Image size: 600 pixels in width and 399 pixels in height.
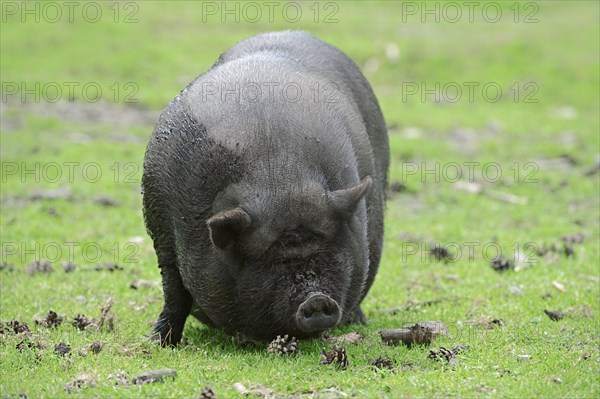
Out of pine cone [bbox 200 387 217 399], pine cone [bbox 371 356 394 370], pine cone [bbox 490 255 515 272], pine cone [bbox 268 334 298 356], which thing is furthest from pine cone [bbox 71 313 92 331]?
pine cone [bbox 490 255 515 272]

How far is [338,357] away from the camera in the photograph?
22.1ft

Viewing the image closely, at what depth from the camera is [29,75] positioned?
2255 cm

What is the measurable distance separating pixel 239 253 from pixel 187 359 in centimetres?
94

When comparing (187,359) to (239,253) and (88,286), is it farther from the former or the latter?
(88,286)

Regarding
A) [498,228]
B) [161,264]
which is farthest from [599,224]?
[161,264]

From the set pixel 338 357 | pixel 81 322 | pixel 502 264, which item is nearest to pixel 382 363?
pixel 338 357

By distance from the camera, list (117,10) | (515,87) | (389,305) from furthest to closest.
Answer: (117,10) → (515,87) → (389,305)

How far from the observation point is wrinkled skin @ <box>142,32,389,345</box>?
646cm

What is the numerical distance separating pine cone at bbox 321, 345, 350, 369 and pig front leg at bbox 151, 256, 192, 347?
58.2 inches

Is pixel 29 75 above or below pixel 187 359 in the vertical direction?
below

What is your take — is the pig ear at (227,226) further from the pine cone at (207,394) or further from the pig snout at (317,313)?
the pine cone at (207,394)

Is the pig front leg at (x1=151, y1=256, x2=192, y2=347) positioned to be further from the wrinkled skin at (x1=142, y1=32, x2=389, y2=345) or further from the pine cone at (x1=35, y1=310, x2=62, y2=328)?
the pine cone at (x1=35, y1=310, x2=62, y2=328)

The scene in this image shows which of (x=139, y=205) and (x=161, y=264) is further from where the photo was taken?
(x=139, y=205)

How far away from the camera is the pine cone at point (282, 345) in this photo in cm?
672
